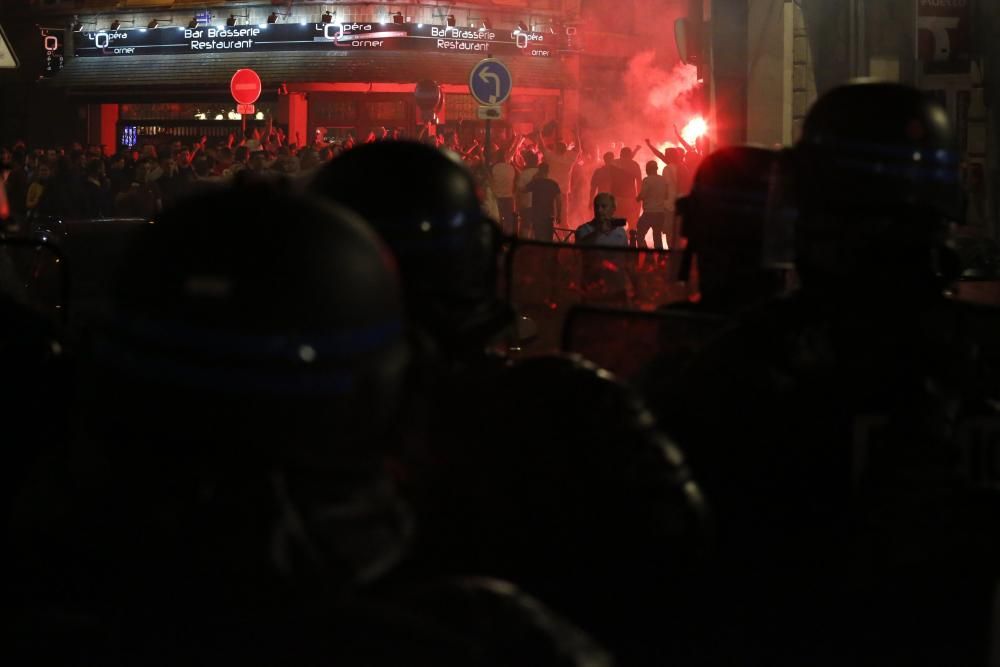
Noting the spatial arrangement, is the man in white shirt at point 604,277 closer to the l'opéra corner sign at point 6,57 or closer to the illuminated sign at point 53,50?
the l'opéra corner sign at point 6,57

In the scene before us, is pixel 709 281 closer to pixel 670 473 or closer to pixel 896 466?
pixel 896 466

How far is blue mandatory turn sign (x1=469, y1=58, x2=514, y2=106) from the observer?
18.4 m

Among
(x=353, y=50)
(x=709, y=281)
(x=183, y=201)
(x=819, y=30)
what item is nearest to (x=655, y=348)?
(x=709, y=281)

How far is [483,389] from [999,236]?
1445 centimetres

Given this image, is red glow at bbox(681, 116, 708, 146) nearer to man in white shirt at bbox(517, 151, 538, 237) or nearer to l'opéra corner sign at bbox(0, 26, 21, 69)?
man in white shirt at bbox(517, 151, 538, 237)

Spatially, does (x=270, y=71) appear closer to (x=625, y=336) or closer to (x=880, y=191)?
(x=625, y=336)

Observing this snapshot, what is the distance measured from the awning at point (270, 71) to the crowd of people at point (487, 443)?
38.5 m

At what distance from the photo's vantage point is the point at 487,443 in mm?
4137

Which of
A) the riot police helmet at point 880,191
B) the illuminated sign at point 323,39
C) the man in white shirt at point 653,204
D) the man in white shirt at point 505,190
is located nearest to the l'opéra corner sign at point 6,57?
the man in white shirt at point 653,204

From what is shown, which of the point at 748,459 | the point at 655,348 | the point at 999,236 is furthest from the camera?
the point at 999,236

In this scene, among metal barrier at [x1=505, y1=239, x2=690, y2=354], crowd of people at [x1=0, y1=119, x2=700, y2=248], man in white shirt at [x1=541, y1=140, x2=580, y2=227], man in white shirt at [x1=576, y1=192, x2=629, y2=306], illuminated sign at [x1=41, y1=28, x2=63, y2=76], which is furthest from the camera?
illuminated sign at [x1=41, y1=28, x2=63, y2=76]

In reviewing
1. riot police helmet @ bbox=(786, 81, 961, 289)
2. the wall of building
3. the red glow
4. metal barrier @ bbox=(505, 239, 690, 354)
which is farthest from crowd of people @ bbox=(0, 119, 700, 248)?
riot police helmet @ bbox=(786, 81, 961, 289)

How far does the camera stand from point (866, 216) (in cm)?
496

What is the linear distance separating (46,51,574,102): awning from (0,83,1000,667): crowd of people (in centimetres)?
3851
